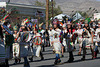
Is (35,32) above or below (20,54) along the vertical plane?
above

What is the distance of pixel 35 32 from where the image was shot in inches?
549

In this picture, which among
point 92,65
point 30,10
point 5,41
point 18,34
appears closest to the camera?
point 5,41

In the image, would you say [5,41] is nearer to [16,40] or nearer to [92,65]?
[16,40]

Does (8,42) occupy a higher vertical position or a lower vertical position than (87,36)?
lower

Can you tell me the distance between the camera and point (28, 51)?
11430 millimetres

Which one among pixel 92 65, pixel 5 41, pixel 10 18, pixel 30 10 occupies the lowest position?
pixel 92 65

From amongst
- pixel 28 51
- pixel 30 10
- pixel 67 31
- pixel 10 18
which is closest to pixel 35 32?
pixel 67 31

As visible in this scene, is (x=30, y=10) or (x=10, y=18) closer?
(x=10, y=18)

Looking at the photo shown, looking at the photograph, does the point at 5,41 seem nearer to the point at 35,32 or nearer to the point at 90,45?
the point at 35,32

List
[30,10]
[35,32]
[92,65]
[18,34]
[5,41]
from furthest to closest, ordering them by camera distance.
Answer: [30,10] → [35,32] → [92,65] → [18,34] → [5,41]

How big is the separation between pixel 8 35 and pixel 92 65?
4211mm

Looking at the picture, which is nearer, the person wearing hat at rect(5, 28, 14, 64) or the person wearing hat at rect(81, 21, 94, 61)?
the person wearing hat at rect(5, 28, 14, 64)

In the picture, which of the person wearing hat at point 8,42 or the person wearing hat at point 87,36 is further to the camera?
the person wearing hat at point 87,36

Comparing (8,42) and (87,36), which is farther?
(87,36)
